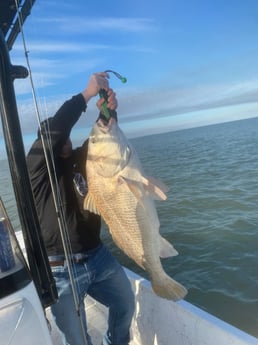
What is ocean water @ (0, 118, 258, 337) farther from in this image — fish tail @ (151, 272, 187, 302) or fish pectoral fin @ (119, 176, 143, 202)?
fish tail @ (151, 272, 187, 302)

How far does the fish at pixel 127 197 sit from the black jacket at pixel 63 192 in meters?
0.28

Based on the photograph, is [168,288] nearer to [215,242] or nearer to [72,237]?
[72,237]

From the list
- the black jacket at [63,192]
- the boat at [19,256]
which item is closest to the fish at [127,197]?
the black jacket at [63,192]

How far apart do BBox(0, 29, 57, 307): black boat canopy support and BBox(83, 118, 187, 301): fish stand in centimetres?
51

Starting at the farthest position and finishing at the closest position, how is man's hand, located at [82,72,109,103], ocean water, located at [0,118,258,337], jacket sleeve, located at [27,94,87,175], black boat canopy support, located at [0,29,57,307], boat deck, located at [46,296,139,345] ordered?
ocean water, located at [0,118,258,337] → boat deck, located at [46,296,139,345] → jacket sleeve, located at [27,94,87,175] → man's hand, located at [82,72,109,103] → black boat canopy support, located at [0,29,57,307]

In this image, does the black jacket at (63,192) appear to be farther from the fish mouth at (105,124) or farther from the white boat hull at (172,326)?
the white boat hull at (172,326)

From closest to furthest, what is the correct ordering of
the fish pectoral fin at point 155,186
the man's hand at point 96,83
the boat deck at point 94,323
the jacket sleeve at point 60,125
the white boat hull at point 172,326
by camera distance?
the fish pectoral fin at point 155,186, the man's hand at point 96,83, the jacket sleeve at point 60,125, the white boat hull at point 172,326, the boat deck at point 94,323

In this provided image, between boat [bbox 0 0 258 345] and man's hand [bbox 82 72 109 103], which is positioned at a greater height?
man's hand [bbox 82 72 109 103]

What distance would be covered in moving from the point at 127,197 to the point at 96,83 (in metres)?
0.75

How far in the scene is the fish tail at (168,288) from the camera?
2463 millimetres

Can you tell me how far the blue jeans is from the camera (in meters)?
2.84

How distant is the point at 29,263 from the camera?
6.76 feet

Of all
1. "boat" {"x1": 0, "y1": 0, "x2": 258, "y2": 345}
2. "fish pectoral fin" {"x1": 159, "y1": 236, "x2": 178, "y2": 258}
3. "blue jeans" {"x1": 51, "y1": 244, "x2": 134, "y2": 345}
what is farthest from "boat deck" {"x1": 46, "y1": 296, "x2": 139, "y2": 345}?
"fish pectoral fin" {"x1": 159, "y1": 236, "x2": 178, "y2": 258}

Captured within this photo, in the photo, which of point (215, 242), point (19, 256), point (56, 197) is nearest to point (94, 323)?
point (56, 197)
